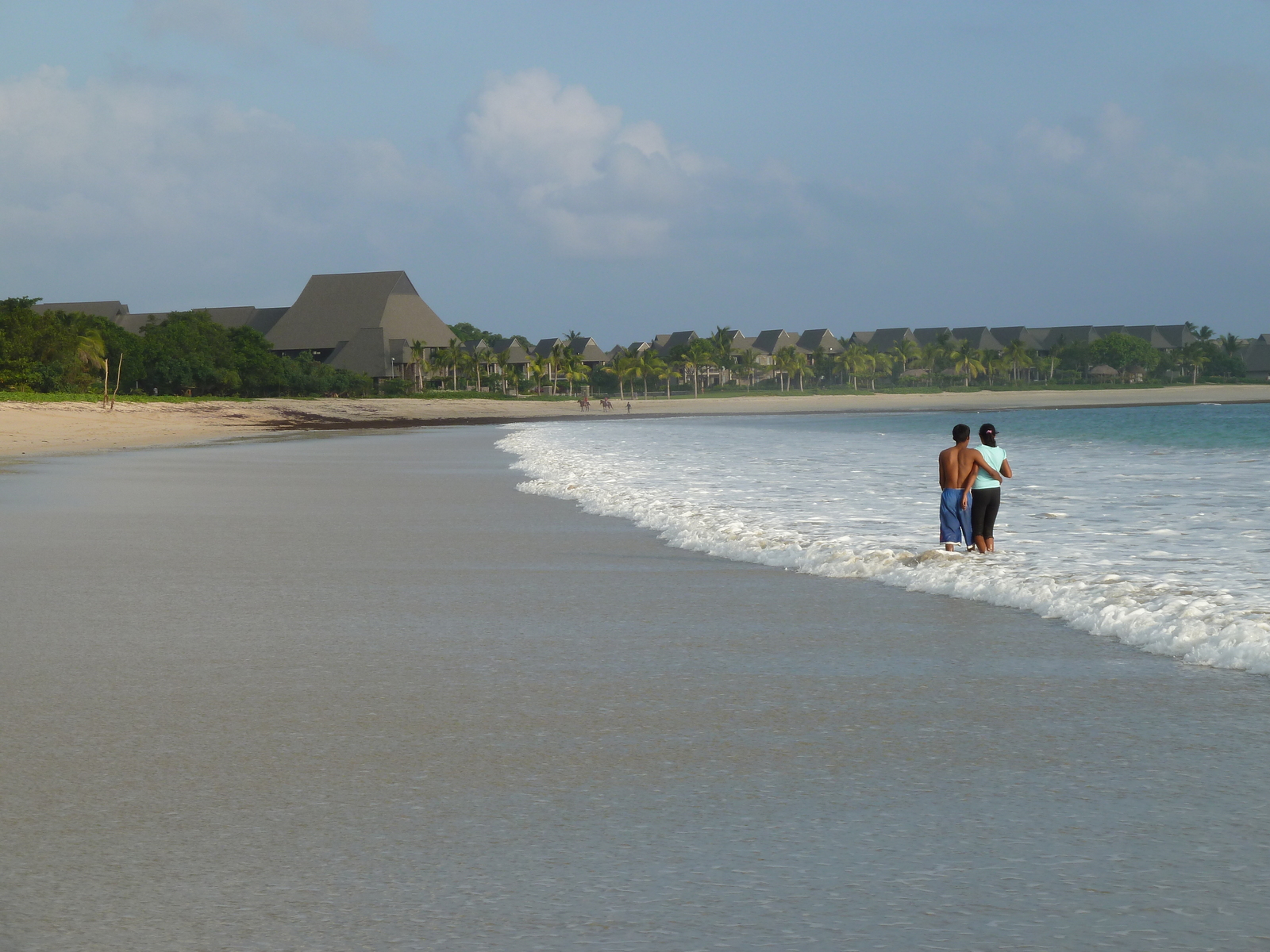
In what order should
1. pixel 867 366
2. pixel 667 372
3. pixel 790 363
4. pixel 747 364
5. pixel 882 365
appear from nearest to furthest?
pixel 667 372 < pixel 790 363 < pixel 747 364 < pixel 867 366 < pixel 882 365

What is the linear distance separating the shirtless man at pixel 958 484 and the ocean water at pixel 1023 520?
0.32 meters

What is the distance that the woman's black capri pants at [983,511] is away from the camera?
12156 mm

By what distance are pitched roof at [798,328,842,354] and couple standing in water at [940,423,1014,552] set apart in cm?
15647

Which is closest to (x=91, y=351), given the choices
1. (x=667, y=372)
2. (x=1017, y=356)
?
(x=667, y=372)

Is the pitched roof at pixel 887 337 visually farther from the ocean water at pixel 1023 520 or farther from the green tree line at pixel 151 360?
the ocean water at pixel 1023 520

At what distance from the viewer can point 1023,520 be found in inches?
625

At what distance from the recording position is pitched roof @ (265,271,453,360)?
112375mm

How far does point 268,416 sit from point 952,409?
56.5 metres

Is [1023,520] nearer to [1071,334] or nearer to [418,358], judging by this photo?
[418,358]

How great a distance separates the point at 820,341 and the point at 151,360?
104 meters

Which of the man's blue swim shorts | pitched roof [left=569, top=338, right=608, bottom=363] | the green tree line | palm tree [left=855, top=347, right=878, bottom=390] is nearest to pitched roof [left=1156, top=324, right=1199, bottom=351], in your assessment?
palm tree [left=855, top=347, right=878, bottom=390]

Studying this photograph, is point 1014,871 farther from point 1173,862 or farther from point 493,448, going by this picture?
point 493,448

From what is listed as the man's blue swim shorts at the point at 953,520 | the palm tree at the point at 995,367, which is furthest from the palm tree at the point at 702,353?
the man's blue swim shorts at the point at 953,520

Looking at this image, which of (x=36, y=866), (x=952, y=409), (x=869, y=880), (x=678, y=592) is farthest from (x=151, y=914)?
(x=952, y=409)
